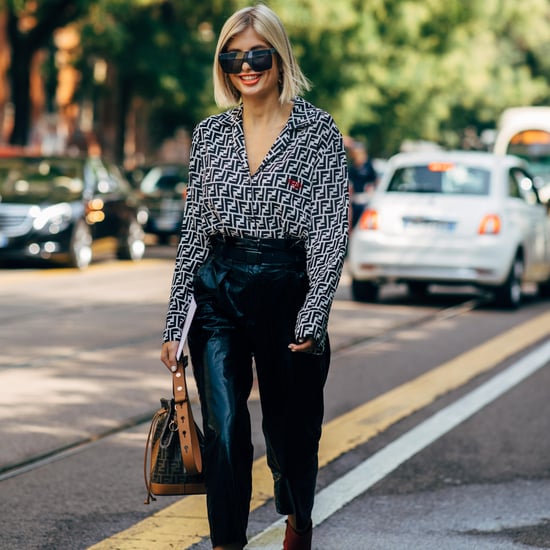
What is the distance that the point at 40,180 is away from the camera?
1906 centimetres

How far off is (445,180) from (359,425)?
7.23 m

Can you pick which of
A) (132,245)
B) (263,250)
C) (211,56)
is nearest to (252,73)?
(263,250)

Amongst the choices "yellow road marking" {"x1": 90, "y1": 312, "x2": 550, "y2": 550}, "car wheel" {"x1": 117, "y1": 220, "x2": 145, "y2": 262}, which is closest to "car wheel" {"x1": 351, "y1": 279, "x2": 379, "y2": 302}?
"yellow road marking" {"x1": 90, "y1": 312, "x2": 550, "y2": 550}

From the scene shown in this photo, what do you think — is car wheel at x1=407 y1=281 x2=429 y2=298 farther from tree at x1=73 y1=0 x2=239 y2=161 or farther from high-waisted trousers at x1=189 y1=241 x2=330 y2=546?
tree at x1=73 y1=0 x2=239 y2=161

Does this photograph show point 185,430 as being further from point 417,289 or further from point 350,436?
point 417,289

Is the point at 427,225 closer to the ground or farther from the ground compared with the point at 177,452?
farther from the ground

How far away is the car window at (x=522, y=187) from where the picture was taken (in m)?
14.7

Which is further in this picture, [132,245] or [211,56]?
[211,56]

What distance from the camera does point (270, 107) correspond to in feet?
13.9

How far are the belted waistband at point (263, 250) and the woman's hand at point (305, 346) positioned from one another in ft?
0.77

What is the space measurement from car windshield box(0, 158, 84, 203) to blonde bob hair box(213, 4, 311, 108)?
14414 mm

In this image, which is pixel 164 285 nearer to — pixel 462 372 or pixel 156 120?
pixel 462 372

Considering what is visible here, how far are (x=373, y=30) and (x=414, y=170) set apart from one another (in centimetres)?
1655

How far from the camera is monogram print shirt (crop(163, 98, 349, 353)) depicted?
13.3 ft
